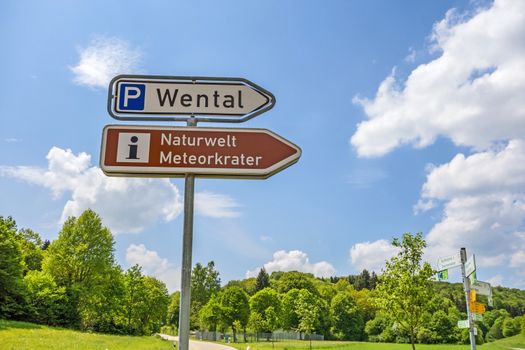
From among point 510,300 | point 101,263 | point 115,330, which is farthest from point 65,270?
point 510,300

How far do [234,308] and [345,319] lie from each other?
99.0ft

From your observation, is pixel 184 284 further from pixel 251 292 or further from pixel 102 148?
pixel 251 292

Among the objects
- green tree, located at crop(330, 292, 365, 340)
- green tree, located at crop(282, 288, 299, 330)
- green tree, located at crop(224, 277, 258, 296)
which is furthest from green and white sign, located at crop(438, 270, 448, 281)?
green tree, located at crop(224, 277, 258, 296)

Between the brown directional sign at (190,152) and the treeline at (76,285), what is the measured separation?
44.1m

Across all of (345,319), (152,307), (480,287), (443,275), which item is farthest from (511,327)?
(480,287)

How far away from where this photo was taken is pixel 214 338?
2906 inches

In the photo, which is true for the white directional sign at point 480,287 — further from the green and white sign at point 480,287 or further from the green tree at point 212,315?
the green tree at point 212,315

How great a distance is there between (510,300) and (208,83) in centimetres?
12943

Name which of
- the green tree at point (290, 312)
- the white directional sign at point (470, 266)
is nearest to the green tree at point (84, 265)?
the green tree at point (290, 312)

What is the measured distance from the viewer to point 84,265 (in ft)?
168

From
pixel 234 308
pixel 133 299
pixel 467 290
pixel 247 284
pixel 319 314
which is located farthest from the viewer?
pixel 247 284

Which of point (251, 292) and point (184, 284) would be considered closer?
point (184, 284)

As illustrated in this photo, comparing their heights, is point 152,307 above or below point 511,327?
above

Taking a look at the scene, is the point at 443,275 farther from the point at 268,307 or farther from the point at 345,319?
the point at 345,319
